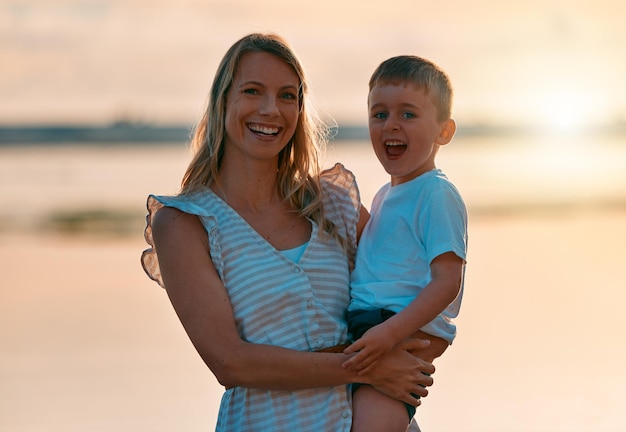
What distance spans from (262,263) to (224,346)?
28 cm

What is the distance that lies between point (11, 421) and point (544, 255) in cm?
464

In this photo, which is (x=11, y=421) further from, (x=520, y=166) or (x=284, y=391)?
(x=520, y=166)

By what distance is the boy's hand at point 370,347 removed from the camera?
12.0ft

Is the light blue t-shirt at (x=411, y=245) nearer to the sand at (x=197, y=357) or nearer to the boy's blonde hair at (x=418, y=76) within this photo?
the boy's blonde hair at (x=418, y=76)

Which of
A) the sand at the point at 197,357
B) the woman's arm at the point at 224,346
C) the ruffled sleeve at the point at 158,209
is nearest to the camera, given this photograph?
the woman's arm at the point at 224,346

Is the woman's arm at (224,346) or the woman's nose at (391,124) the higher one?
the woman's nose at (391,124)

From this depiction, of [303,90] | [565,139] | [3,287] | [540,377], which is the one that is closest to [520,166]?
[565,139]

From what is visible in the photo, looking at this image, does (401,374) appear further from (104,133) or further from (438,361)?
(104,133)

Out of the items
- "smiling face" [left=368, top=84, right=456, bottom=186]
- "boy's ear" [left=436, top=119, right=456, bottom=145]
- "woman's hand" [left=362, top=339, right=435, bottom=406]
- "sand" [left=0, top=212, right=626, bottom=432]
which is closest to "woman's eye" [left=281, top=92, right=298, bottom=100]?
"smiling face" [left=368, top=84, right=456, bottom=186]

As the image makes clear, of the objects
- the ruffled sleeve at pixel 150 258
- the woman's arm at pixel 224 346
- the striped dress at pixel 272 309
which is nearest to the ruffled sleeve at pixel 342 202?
the striped dress at pixel 272 309

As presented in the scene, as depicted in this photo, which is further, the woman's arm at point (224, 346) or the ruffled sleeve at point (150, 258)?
the ruffled sleeve at point (150, 258)

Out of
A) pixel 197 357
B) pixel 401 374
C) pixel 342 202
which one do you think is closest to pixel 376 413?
pixel 401 374

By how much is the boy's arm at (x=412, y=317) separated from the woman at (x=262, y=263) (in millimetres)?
59

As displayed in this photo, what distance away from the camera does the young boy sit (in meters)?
3.70
